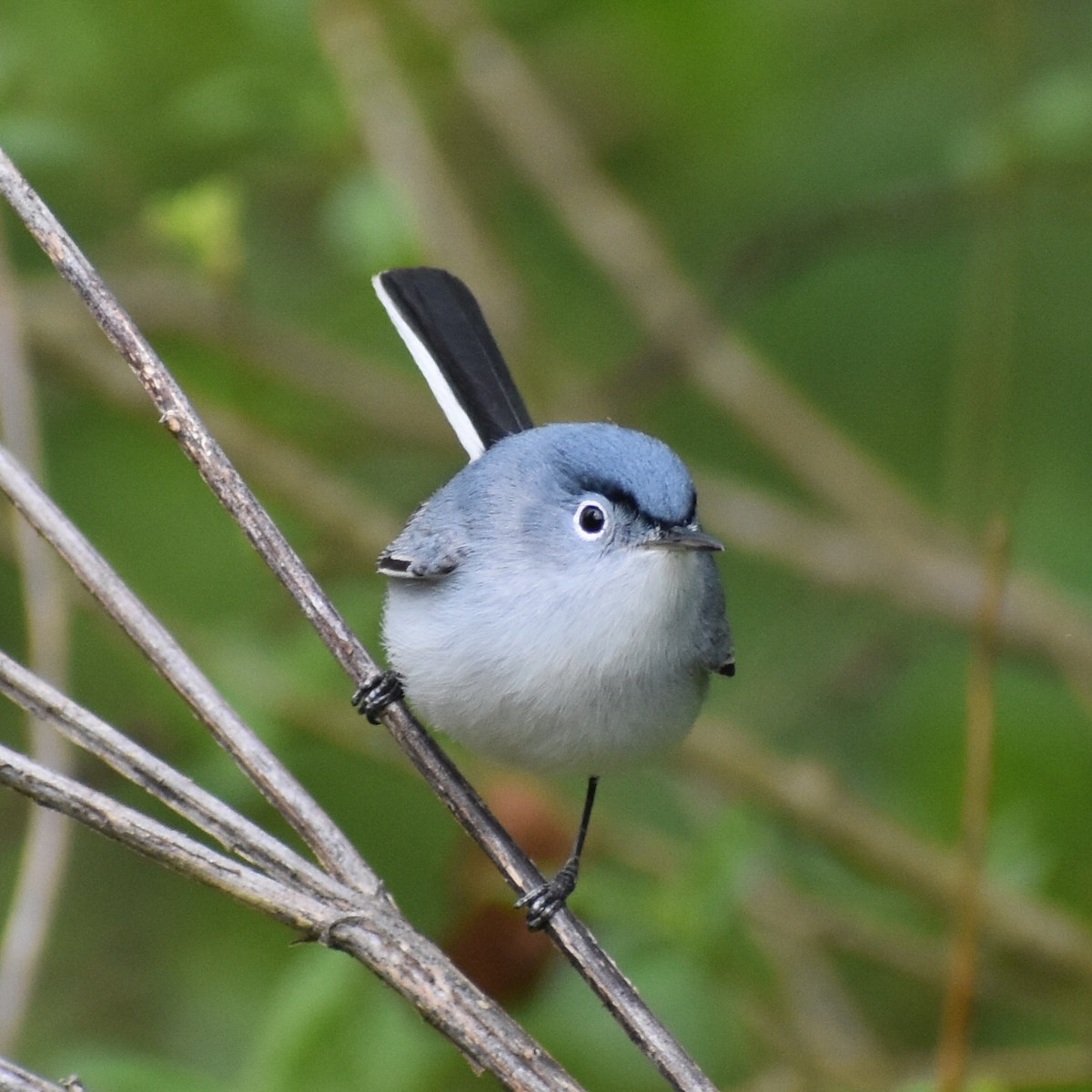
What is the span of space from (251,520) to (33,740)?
3.13 ft

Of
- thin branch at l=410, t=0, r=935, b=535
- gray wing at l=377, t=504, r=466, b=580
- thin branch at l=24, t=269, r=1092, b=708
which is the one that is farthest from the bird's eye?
thin branch at l=410, t=0, r=935, b=535

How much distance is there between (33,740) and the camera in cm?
273

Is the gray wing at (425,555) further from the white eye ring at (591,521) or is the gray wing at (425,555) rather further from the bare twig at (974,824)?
the bare twig at (974,824)

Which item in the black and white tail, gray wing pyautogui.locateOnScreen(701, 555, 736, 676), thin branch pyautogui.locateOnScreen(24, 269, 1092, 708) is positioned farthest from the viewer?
thin branch pyautogui.locateOnScreen(24, 269, 1092, 708)

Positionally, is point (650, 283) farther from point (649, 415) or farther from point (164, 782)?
point (164, 782)

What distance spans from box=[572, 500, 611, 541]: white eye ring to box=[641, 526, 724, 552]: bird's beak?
0.08m

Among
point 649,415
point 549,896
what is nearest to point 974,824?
point 549,896

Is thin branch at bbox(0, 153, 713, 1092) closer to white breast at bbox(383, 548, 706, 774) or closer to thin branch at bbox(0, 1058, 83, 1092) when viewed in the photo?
white breast at bbox(383, 548, 706, 774)

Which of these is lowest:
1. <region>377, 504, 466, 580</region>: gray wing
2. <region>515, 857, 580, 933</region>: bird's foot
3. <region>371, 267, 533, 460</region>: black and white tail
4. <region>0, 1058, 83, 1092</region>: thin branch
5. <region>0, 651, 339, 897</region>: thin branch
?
<region>0, 1058, 83, 1092</region>: thin branch

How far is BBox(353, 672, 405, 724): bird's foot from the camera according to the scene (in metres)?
2.45

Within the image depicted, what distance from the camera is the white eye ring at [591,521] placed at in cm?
252

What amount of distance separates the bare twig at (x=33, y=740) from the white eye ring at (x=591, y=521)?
2.83ft

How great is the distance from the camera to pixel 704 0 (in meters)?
4.37

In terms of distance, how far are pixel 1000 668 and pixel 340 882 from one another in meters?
3.18
